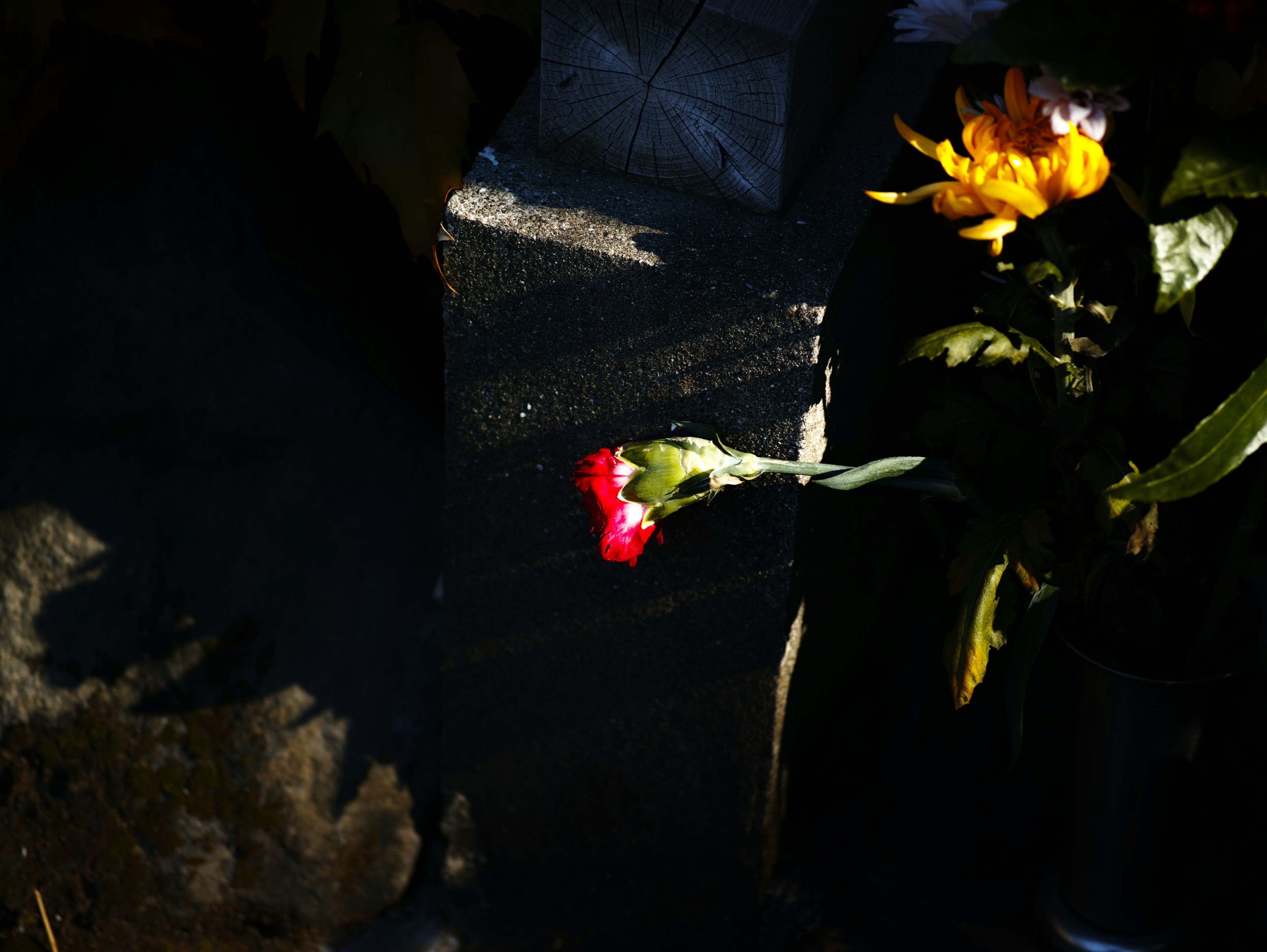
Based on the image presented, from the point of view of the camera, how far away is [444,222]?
40.1 inches

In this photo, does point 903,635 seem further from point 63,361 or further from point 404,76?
point 63,361

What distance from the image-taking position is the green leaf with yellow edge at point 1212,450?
2.04 ft

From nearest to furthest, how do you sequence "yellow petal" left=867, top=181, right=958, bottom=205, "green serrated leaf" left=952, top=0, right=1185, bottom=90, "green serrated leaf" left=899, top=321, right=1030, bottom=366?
"green serrated leaf" left=952, top=0, right=1185, bottom=90
"yellow petal" left=867, top=181, right=958, bottom=205
"green serrated leaf" left=899, top=321, right=1030, bottom=366

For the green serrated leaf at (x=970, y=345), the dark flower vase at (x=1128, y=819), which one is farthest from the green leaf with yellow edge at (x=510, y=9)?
the dark flower vase at (x=1128, y=819)

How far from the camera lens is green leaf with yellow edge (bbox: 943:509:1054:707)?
2.81ft

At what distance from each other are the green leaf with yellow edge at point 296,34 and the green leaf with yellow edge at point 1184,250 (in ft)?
2.61

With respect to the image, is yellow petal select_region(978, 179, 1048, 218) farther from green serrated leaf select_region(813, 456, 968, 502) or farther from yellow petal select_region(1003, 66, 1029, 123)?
green serrated leaf select_region(813, 456, 968, 502)

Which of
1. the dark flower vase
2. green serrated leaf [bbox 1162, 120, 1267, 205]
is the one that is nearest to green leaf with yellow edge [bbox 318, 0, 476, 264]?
green serrated leaf [bbox 1162, 120, 1267, 205]

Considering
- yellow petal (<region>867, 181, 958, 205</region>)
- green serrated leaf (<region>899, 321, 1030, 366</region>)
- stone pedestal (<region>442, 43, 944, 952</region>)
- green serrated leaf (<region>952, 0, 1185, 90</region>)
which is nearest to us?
green serrated leaf (<region>952, 0, 1185, 90</region>)

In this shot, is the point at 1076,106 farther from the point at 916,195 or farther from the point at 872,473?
the point at 872,473

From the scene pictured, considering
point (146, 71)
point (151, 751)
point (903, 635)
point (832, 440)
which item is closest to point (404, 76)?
point (146, 71)

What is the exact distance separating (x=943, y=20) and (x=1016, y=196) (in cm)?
17

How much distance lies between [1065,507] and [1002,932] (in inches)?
23.5

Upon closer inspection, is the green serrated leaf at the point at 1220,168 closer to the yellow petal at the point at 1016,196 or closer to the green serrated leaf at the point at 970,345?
the yellow petal at the point at 1016,196
